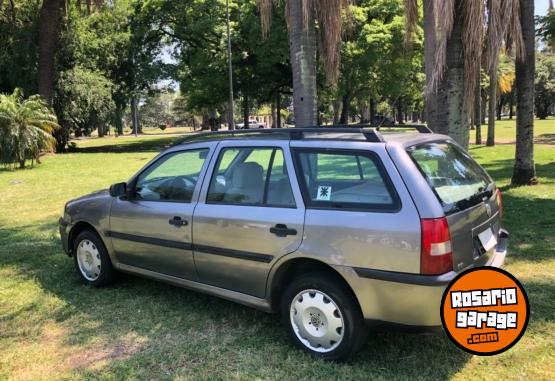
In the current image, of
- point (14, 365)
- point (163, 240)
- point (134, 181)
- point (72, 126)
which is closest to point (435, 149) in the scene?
point (163, 240)

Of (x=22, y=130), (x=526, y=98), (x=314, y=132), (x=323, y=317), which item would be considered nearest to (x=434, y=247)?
(x=323, y=317)

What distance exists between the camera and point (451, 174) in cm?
384

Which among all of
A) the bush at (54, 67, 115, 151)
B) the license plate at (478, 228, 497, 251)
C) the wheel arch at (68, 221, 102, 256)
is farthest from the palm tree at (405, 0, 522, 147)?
the bush at (54, 67, 115, 151)

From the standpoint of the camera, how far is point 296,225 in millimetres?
3674

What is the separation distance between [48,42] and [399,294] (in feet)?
74.3

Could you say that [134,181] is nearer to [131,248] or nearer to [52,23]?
[131,248]

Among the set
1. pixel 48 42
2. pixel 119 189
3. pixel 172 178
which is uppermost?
pixel 48 42

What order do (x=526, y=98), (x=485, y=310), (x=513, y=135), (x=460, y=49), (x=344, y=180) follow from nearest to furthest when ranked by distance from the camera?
(x=485, y=310) < (x=344, y=180) < (x=460, y=49) < (x=526, y=98) < (x=513, y=135)

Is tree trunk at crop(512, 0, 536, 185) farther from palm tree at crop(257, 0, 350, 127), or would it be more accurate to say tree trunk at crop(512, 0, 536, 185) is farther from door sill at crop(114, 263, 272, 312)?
door sill at crop(114, 263, 272, 312)

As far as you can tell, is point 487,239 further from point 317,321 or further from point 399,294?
point 317,321

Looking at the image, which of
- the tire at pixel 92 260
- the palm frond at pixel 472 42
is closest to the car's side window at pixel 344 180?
the tire at pixel 92 260

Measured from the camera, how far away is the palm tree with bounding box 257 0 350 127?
26.9 ft

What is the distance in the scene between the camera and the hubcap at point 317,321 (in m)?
3.61

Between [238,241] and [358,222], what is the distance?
1.08 meters
